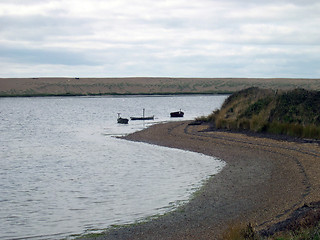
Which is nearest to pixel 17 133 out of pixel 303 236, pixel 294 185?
pixel 294 185

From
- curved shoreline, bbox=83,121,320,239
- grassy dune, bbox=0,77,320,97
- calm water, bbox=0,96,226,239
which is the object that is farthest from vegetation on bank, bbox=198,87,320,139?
grassy dune, bbox=0,77,320,97

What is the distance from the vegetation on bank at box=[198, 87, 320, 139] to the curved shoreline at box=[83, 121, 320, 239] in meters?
1.47

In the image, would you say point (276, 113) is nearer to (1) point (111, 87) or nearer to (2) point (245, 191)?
(2) point (245, 191)

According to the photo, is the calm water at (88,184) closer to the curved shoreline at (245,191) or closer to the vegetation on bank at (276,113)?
the curved shoreline at (245,191)

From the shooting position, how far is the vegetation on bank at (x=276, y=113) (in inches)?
1055

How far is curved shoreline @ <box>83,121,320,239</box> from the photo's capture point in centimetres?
1126

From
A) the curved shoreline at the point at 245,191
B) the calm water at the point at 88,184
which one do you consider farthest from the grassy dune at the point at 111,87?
the curved shoreline at the point at 245,191

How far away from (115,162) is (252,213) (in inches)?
437

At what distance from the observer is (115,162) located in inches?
883

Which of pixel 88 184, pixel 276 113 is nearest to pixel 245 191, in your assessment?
pixel 88 184

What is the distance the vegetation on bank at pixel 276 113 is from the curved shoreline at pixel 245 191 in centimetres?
147

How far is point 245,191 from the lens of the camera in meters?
15.1

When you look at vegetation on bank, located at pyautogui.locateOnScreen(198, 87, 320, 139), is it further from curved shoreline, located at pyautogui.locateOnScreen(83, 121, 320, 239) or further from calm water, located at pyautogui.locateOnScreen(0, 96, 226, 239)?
calm water, located at pyautogui.locateOnScreen(0, 96, 226, 239)

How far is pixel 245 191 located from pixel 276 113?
15269 mm
